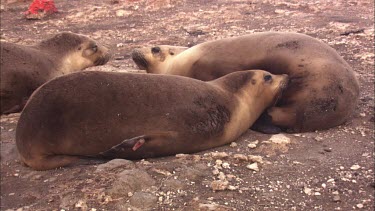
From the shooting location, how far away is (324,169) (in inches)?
156

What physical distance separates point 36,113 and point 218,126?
1.53m

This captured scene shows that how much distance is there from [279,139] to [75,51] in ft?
10.2

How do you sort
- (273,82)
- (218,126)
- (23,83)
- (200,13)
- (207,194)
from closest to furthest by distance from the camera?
(207,194), (218,126), (273,82), (23,83), (200,13)

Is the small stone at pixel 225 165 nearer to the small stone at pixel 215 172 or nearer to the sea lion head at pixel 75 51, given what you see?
the small stone at pixel 215 172

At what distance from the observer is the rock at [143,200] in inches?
131

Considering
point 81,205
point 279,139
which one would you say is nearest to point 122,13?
point 279,139

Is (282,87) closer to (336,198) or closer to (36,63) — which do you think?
(336,198)

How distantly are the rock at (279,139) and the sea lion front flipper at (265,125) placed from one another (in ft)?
0.63

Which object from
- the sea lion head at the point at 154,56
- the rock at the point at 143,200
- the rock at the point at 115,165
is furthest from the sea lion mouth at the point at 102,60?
the rock at the point at 143,200

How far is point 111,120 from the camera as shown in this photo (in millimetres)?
3920

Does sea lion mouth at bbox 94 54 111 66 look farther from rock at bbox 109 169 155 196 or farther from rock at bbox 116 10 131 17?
rock at bbox 116 10 131 17

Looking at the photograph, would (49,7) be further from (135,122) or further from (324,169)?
(324,169)

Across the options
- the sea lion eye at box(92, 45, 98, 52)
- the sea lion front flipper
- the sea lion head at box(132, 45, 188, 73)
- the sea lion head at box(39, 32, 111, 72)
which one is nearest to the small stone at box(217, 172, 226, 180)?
the sea lion front flipper

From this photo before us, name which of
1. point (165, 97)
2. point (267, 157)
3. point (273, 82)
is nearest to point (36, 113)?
point (165, 97)
